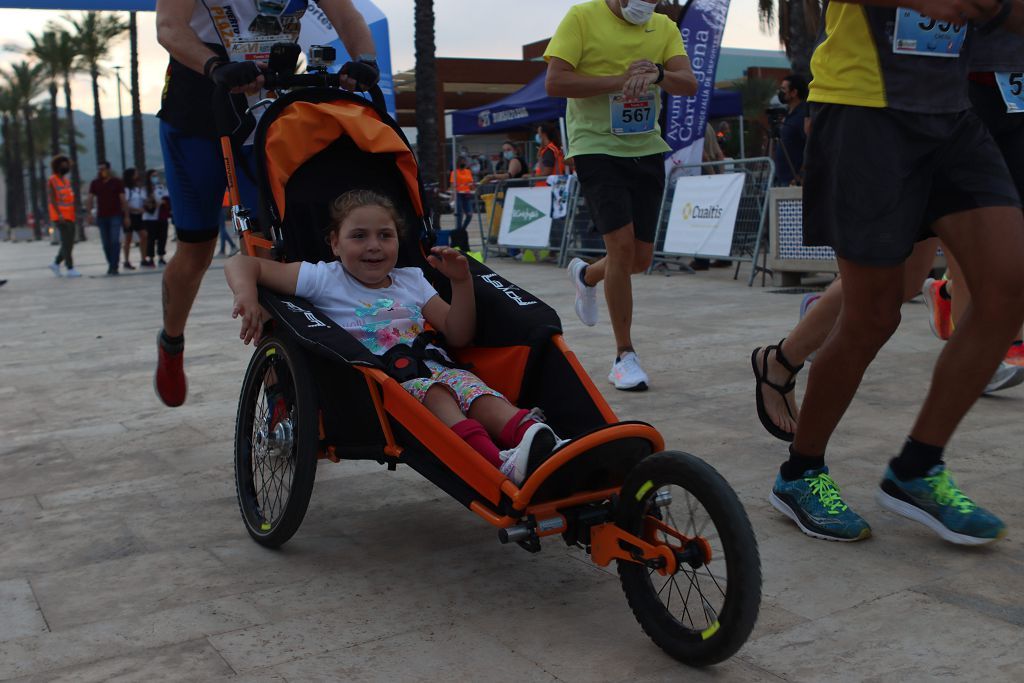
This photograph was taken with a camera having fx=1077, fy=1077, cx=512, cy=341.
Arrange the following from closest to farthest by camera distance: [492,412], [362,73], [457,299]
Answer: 1. [492,412]
2. [457,299]
3. [362,73]

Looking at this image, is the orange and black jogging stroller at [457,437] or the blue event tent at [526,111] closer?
the orange and black jogging stroller at [457,437]

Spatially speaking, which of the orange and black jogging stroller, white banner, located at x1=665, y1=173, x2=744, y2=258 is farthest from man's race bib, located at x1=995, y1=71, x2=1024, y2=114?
white banner, located at x1=665, y1=173, x2=744, y2=258

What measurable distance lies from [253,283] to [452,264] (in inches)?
23.3

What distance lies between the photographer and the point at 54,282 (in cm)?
1513

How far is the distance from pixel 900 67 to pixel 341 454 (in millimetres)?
1892

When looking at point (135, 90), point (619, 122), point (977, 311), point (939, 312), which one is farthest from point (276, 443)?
point (135, 90)

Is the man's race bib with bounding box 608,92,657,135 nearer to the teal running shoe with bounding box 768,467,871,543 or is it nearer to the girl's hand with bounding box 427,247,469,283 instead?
Answer: the girl's hand with bounding box 427,247,469,283

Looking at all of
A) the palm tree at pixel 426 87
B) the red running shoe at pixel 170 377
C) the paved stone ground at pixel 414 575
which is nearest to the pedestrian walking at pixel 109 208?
the palm tree at pixel 426 87

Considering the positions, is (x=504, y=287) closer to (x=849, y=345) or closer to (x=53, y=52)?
(x=849, y=345)

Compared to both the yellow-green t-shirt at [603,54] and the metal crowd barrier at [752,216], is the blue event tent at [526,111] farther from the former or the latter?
the yellow-green t-shirt at [603,54]

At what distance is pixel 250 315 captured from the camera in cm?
313

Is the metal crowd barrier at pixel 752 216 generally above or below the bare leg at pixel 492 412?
above

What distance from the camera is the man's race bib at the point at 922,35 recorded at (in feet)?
9.31

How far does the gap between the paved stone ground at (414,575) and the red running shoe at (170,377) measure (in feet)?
0.53
